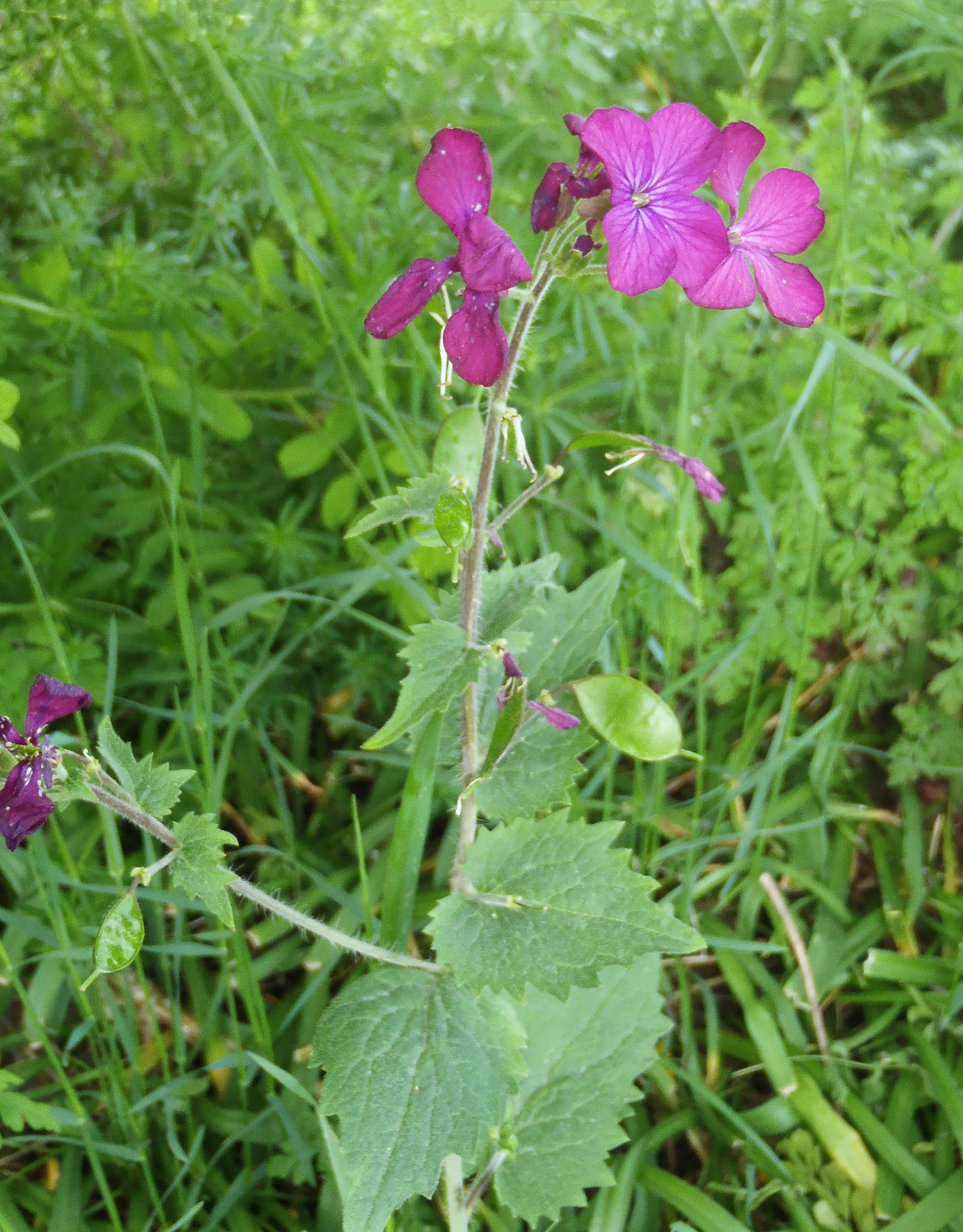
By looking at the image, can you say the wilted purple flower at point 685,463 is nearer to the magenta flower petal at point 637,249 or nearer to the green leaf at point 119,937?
the magenta flower petal at point 637,249

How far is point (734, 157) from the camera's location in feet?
3.43

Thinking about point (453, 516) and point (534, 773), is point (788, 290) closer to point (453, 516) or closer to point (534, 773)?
point (453, 516)

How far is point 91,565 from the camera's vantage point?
2.01 meters

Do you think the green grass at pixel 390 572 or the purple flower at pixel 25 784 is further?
the green grass at pixel 390 572

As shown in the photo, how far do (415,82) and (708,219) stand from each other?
1.51m

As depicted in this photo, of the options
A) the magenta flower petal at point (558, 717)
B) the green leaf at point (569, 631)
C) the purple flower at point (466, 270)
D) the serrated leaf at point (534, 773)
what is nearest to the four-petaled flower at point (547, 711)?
the magenta flower petal at point (558, 717)

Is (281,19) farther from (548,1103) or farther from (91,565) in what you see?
(548,1103)

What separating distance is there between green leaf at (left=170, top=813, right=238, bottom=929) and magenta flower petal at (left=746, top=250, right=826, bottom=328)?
85 cm

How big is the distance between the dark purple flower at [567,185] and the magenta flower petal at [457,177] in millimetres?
57

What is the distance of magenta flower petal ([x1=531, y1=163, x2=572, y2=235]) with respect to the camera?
100 centimetres

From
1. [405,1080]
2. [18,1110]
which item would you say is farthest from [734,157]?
[18,1110]

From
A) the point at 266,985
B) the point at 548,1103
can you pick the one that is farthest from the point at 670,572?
the point at 266,985

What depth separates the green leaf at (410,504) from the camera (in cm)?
114

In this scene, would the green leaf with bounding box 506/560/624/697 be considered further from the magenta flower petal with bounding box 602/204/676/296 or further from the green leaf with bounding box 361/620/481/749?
the magenta flower petal with bounding box 602/204/676/296
